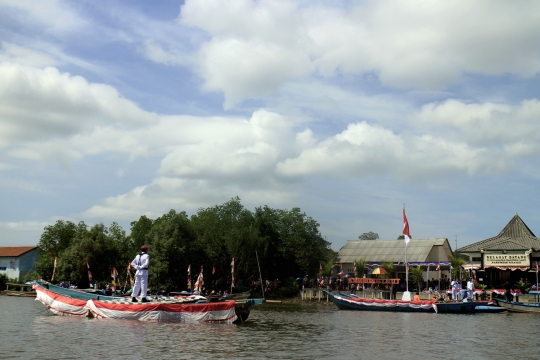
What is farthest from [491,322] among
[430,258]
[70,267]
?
[70,267]

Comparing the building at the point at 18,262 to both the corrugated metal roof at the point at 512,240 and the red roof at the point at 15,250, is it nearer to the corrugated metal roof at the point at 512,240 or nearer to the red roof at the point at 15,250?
the red roof at the point at 15,250

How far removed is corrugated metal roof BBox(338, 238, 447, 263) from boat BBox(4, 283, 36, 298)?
1339 inches

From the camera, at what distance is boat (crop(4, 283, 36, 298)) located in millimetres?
57528

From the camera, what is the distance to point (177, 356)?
51.1ft

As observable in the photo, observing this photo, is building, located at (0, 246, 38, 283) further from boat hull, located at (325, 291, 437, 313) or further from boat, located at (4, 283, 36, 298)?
boat hull, located at (325, 291, 437, 313)

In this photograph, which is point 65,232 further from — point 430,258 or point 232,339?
point 232,339

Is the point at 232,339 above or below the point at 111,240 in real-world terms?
below

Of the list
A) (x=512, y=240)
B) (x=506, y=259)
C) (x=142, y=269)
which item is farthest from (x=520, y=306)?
(x=142, y=269)

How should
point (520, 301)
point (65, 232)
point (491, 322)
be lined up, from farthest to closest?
point (65, 232) < point (520, 301) < point (491, 322)

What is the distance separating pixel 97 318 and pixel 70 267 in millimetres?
30043

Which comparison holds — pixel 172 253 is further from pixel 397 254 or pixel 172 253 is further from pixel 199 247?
pixel 397 254

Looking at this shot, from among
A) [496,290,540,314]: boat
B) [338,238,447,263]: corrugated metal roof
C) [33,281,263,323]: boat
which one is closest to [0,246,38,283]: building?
[338,238,447,263]: corrugated metal roof

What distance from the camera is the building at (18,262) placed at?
226ft

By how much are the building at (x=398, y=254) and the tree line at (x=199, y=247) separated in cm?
397
